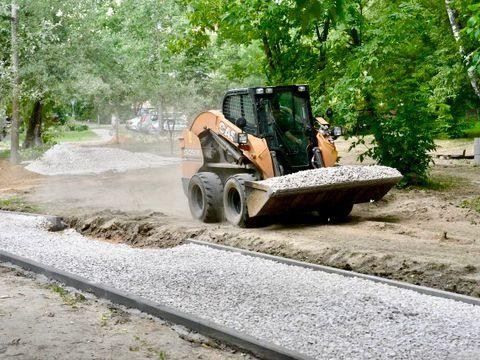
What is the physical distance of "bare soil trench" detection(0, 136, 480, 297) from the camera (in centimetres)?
851

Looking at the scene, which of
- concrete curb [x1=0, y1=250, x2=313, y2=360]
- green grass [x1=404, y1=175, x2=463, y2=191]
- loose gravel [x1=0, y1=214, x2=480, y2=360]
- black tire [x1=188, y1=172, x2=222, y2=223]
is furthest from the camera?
green grass [x1=404, y1=175, x2=463, y2=191]

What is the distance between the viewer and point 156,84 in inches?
1209

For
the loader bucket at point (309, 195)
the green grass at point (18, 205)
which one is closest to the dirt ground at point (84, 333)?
the loader bucket at point (309, 195)

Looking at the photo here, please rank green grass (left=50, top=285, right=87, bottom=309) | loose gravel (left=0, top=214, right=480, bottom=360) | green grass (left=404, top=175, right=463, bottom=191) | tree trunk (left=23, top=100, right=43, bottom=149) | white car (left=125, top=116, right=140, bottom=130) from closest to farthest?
1. loose gravel (left=0, top=214, right=480, bottom=360)
2. green grass (left=50, top=285, right=87, bottom=309)
3. green grass (left=404, top=175, right=463, bottom=191)
4. tree trunk (left=23, top=100, right=43, bottom=149)
5. white car (left=125, top=116, right=140, bottom=130)

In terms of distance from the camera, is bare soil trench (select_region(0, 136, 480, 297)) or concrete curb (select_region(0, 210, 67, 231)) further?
concrete curb (select_region(0, 210, 67, 231))

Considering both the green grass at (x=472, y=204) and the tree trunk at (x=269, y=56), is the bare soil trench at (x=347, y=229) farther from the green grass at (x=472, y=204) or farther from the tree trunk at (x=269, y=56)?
the tree trunk at (x=269, y=56)

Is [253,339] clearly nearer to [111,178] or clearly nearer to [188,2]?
[188,2]

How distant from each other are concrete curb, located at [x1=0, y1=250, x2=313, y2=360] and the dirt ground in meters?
0.10

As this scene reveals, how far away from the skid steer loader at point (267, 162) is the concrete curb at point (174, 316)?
3.71 meters

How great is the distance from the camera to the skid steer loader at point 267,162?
11.2 m

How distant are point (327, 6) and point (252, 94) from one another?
25.7ft

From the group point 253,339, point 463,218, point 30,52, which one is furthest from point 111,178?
point 253,339

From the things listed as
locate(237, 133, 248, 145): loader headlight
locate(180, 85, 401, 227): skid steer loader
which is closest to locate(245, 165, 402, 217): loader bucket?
locate(180, 85, 401, 227): skid steer loader

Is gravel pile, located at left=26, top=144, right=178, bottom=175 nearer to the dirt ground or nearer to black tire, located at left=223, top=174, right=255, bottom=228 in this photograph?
black tire, located at left=223, top=174, right=255, bottom=228
